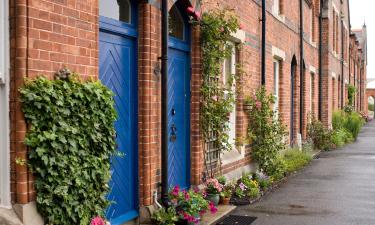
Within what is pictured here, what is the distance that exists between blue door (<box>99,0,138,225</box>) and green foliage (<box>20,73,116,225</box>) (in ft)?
2.82

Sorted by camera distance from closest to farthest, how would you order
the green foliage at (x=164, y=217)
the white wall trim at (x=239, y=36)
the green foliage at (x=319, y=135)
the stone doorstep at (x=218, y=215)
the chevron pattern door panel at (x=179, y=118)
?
the green foliage at (x=164, y=217)
the stone doorstep at (x=218, y=215)
the chevron pattern door panel at (x=179, y=118)
the white wall trim at (x=239, y=36)
the green foliage at (x=319, y=135)

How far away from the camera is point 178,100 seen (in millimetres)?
7840

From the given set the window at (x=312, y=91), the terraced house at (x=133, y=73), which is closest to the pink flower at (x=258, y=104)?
the terraced house at (x=133, y=73)

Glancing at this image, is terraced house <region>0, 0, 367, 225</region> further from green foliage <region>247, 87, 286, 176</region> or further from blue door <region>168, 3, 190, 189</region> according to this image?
green foliage <region>247, 87, 286, 176</region>

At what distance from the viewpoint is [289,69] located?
614 inches

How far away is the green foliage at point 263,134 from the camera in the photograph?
11.1 meters

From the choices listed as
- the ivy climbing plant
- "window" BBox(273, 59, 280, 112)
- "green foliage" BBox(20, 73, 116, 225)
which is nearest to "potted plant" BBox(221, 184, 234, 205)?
the ivy climbing plant

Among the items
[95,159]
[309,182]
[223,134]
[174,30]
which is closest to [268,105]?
[309,182]

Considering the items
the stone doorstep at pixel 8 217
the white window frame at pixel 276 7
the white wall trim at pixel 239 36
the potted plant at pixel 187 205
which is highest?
the white window frame at pixel 276 7

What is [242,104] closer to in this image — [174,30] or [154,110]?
[174,30]

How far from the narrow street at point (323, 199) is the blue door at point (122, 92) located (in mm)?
2206

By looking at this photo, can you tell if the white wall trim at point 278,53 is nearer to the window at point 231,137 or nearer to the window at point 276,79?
the window at point 276,79

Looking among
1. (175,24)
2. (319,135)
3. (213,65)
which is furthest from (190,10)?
(319,135)

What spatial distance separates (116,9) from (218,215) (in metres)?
3.33
